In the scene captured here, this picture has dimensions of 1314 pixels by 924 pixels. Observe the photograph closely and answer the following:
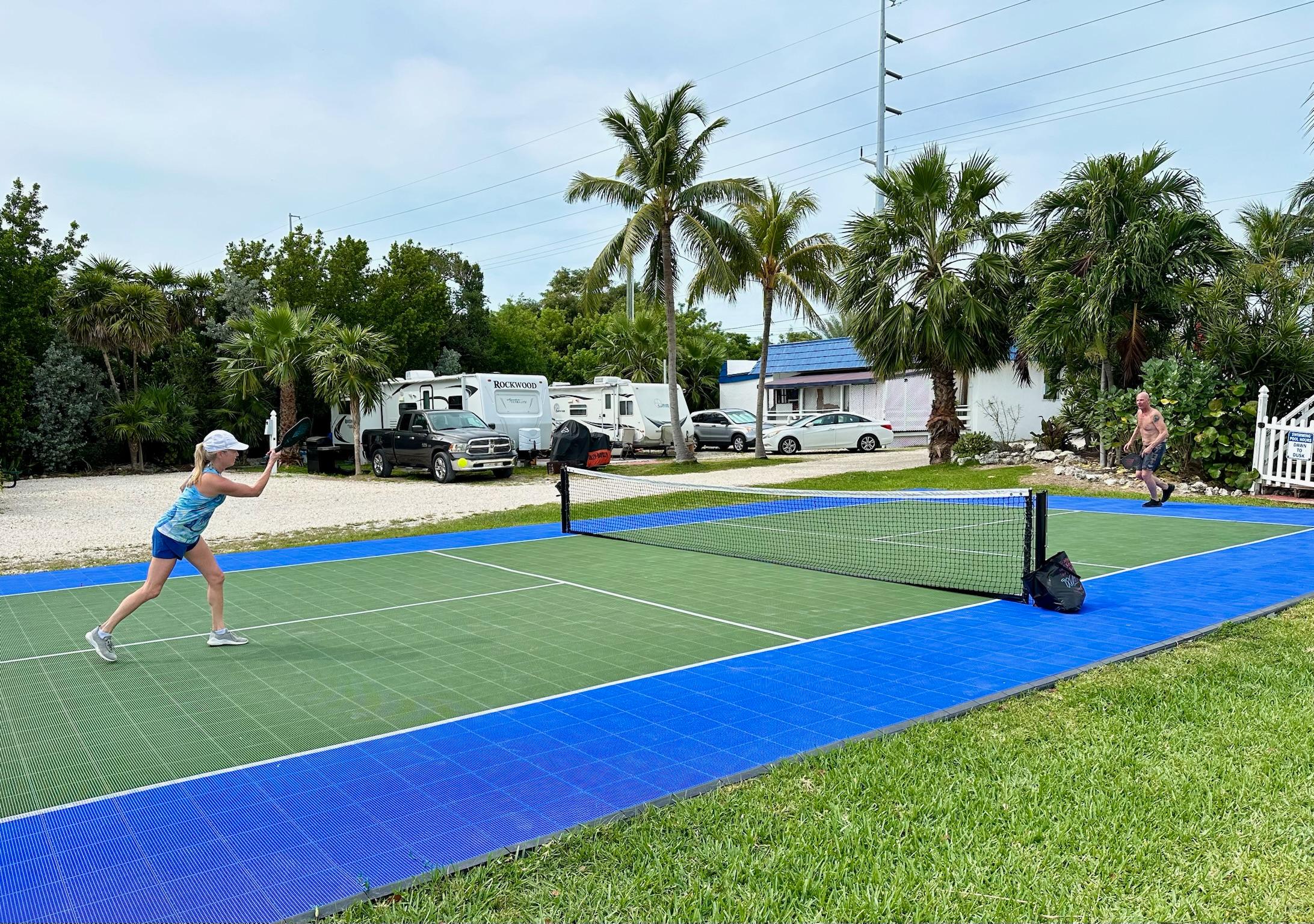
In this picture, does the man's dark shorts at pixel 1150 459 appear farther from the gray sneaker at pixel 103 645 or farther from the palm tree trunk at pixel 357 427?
the palm tree trunk at pixel 357 427

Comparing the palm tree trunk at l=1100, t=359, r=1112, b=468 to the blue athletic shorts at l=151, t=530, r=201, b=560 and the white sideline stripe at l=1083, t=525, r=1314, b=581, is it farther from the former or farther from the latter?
the blue athletic shorts at l=151, t=530, r=201, b=560

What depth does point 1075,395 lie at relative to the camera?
21.9 metres

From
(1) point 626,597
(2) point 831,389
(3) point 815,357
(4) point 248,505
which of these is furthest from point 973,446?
(3) point 815,357

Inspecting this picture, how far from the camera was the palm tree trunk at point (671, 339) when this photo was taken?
2597cm

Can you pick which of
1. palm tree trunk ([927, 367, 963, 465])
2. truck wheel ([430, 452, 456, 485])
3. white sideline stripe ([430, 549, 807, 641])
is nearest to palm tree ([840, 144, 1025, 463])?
palm tree trunk ([927, 367, 963, 465])

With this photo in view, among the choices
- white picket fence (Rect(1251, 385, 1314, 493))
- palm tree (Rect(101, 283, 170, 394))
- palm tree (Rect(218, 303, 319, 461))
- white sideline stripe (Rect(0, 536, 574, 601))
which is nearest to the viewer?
white sideline stripe (Rect(0, 536, 574, 601))

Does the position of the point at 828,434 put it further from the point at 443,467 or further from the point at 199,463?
the point at 199,463

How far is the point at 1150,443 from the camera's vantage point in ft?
52.4

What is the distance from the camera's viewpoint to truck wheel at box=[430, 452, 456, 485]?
23.1 metres

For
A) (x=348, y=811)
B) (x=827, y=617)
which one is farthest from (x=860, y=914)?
(x=827, y=617)

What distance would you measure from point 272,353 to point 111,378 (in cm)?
554

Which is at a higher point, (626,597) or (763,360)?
(763,360)

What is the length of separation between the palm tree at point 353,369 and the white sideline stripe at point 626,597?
1327 cm

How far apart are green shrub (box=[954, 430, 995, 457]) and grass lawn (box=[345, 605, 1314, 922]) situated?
18.8m
